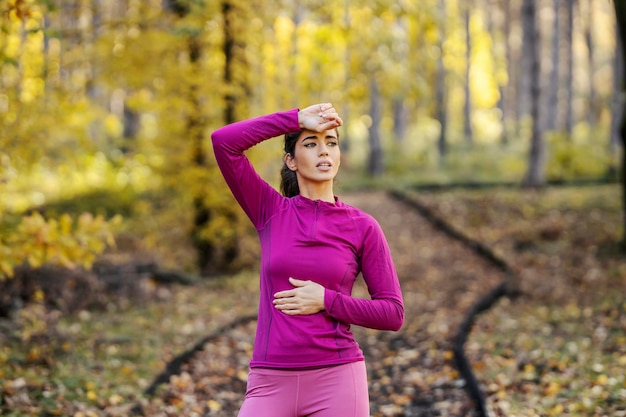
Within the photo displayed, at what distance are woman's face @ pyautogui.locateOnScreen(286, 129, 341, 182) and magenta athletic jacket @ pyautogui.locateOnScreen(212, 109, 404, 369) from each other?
89mm

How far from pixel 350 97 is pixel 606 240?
17.4 feet

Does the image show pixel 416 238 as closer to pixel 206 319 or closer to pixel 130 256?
pixel 130 256

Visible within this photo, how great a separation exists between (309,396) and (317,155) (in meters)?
1.00

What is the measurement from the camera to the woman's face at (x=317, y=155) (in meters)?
3.14

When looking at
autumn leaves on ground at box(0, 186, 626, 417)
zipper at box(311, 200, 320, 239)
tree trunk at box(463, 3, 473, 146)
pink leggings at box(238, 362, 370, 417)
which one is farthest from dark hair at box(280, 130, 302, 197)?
tree trunk at box(463, 3, 473, 146)

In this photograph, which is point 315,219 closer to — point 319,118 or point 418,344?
point 319,118

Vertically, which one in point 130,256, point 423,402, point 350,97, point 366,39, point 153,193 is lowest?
point 423,402

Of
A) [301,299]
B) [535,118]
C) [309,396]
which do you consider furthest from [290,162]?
[535,118]

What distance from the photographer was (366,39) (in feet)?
36.8

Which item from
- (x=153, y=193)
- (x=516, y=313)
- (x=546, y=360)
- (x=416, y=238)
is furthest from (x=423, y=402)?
(x=153, y=193)

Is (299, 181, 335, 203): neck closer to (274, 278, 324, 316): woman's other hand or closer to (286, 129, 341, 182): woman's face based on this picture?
(286, 129, 341, 182): woman's face

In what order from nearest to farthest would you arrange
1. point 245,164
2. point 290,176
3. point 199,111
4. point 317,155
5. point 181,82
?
point 317,155 < point 245,164 < point 290,176 < point 181,82 < point 199,111

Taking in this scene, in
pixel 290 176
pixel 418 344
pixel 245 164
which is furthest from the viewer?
pixel 418 344

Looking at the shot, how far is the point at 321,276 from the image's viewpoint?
299cm
